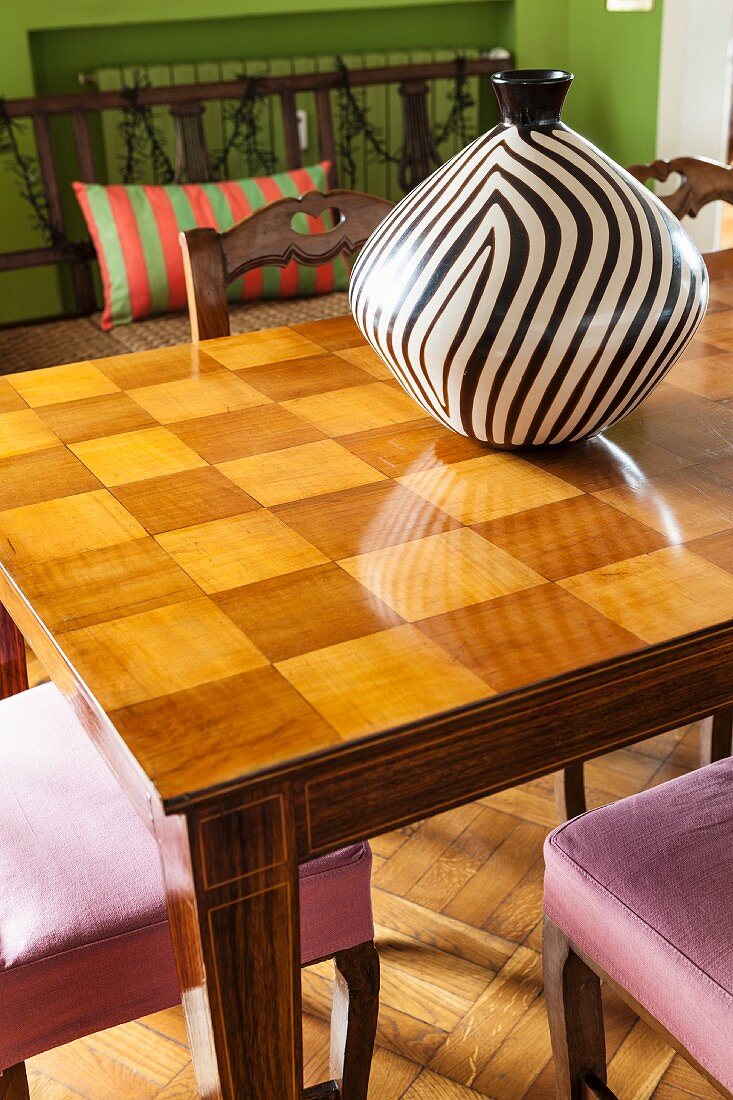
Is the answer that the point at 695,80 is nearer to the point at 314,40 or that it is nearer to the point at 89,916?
the point at 314,40

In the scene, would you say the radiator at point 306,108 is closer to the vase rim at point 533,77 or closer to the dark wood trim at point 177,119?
the dark wood trim at point 177,119

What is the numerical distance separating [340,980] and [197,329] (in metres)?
0.90

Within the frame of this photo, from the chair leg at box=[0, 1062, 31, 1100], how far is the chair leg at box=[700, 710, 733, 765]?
1013 millimetres

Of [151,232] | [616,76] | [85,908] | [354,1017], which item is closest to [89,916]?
[85,908]

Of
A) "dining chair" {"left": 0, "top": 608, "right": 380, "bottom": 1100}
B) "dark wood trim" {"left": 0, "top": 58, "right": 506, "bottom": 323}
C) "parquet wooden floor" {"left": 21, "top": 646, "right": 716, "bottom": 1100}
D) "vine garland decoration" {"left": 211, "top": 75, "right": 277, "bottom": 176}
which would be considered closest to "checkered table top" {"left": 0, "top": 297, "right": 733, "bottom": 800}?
"dining chair" {"left": 0, "top": 608, "right": 380, "bottom": 1100}

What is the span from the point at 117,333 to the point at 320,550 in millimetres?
1978

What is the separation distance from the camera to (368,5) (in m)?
3.23

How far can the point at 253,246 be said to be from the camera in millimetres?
1596

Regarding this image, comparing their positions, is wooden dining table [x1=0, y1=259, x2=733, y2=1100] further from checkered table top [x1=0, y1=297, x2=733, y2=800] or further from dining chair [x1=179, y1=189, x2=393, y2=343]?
dining chair [x1=179, y1=189, x2=393, y2=343]

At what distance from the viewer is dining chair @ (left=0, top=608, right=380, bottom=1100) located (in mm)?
913

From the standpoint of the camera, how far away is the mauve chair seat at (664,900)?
0.85 meters

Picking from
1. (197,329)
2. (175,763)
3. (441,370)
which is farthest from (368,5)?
(175,763)

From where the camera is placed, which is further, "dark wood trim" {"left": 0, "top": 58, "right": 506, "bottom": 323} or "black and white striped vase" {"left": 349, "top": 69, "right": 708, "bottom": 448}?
"dark wood trim" {"left": 0, "top": 58, "right": 506, "bottom": 323}

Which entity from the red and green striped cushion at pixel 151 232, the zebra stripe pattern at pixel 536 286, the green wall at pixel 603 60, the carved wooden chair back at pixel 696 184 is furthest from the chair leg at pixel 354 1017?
the green wall at pixel 603 60
